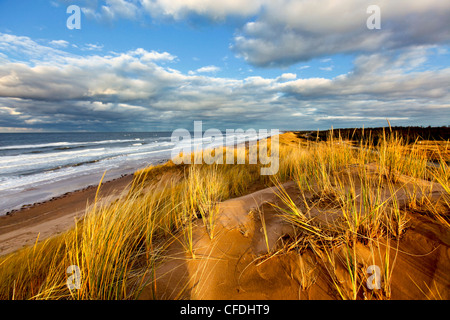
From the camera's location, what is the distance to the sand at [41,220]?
502 cm

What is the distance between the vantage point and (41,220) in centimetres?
636

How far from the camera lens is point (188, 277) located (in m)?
2.07

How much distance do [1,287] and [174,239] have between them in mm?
1830

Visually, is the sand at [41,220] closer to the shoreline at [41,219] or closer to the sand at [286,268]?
the shoreline at [41,219]
